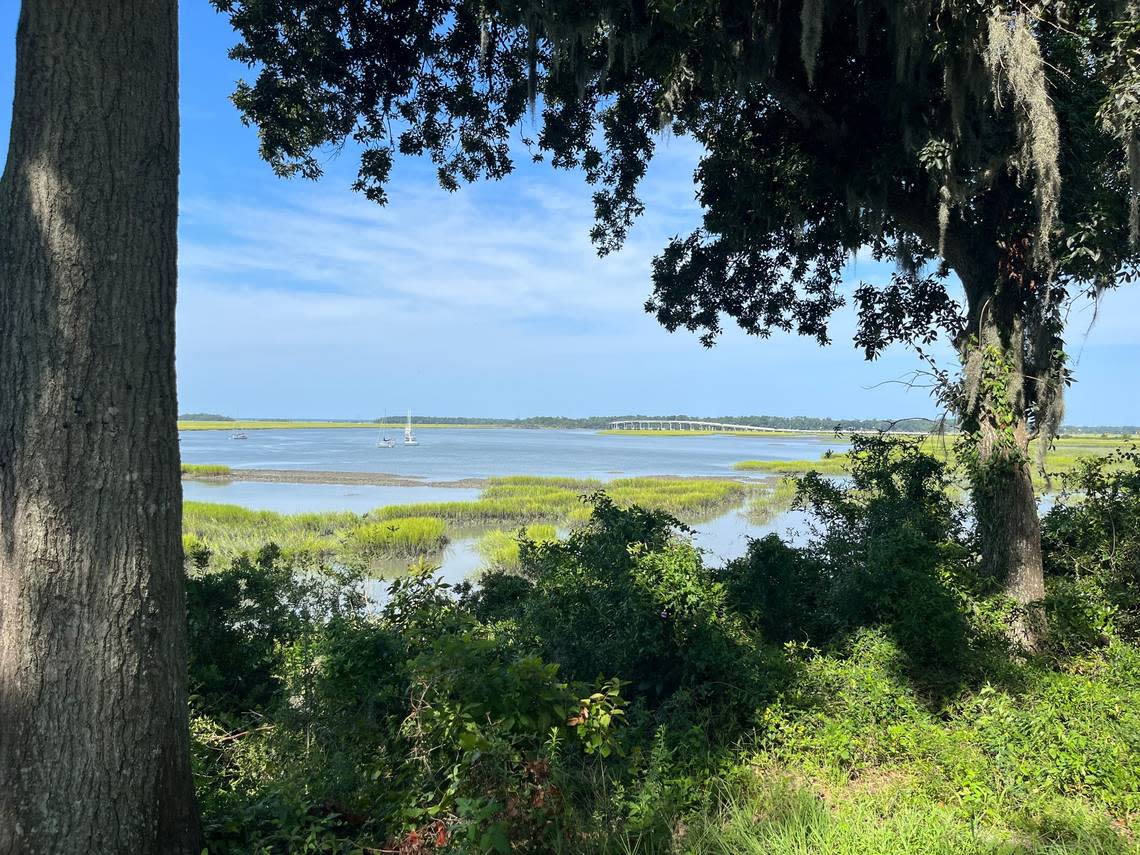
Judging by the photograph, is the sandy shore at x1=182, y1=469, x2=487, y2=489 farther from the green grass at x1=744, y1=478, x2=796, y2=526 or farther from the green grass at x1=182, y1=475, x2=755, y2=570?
the green grass at x1=744, y1=478, x2=796, y2=526

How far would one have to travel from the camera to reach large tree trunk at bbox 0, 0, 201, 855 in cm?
235

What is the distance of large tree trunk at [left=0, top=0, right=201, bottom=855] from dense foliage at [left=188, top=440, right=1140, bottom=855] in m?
0.62

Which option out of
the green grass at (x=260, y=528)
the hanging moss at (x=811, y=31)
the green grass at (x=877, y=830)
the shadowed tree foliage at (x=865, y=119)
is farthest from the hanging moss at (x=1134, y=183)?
the green grass at (x=260, y=528)

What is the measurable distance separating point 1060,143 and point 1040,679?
175 inches

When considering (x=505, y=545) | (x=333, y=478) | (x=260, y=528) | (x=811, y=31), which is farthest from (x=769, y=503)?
(x=333, y=478)

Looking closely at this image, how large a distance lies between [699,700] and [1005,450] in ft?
12.2

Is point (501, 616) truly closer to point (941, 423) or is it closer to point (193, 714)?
point (193, 714)

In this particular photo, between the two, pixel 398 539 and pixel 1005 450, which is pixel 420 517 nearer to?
pixel 398 539

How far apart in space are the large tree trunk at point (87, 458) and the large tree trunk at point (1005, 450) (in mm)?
6503

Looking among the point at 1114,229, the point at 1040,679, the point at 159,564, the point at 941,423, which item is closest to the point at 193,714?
the point at 159,564

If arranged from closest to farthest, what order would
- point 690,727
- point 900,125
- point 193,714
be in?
point 690,727, point 193,714, point 900,125

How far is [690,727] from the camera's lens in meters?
4.32

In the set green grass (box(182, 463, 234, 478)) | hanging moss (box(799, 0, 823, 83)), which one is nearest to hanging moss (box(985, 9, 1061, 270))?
hanging moss (box(799, 0, 823, 83))

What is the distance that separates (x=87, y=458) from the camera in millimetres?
2389
